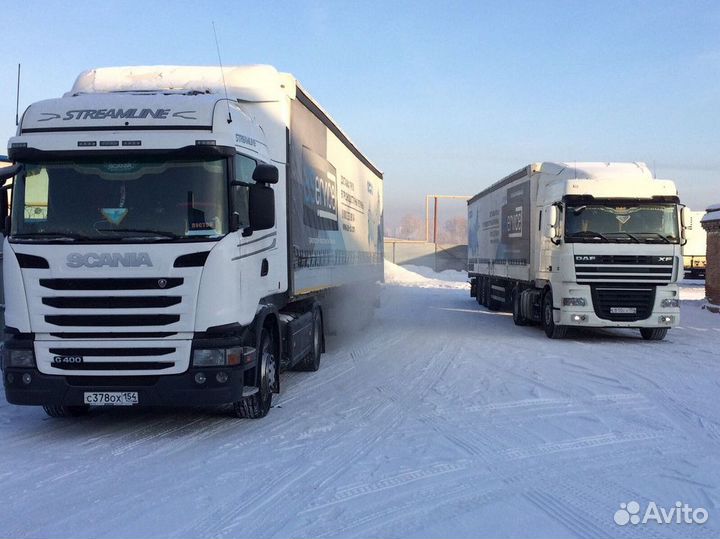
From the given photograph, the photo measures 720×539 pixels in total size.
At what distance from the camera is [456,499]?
4.80 metres

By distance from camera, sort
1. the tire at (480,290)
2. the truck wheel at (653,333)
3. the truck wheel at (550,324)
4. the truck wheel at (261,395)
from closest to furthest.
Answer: the truck wheel at (261,395) → the truck wheel at (653,333) → the truck wheel at (550,324) → the tire at (480,290)

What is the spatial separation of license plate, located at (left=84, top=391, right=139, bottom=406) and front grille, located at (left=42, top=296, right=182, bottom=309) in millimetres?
833

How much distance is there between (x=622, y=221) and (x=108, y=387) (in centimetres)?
1052

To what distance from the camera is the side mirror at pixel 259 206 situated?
22.1ft

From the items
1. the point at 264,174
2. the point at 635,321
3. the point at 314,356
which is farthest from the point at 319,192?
the point at 635,321

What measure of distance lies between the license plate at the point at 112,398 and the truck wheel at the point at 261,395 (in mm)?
1125

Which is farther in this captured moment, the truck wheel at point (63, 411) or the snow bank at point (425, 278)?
the snow bank at point (425, 278)

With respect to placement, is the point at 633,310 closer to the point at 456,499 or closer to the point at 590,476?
the point at 590,476

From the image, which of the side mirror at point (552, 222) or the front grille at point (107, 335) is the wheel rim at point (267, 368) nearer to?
the front grille at point (107, 335)

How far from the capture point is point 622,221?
13.3 meters

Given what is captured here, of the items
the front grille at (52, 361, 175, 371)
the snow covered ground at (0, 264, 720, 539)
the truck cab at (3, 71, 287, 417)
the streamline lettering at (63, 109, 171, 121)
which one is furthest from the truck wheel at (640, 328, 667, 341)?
the streamline lettering at (63, 109, 171, 121)

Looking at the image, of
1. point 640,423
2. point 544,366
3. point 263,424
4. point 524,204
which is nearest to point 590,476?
point 640,423

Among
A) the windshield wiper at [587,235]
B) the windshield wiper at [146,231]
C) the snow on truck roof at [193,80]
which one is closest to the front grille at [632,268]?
the windshield wiper at [587,235]

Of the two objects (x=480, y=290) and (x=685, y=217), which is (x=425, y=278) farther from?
(x=685, y=217)
